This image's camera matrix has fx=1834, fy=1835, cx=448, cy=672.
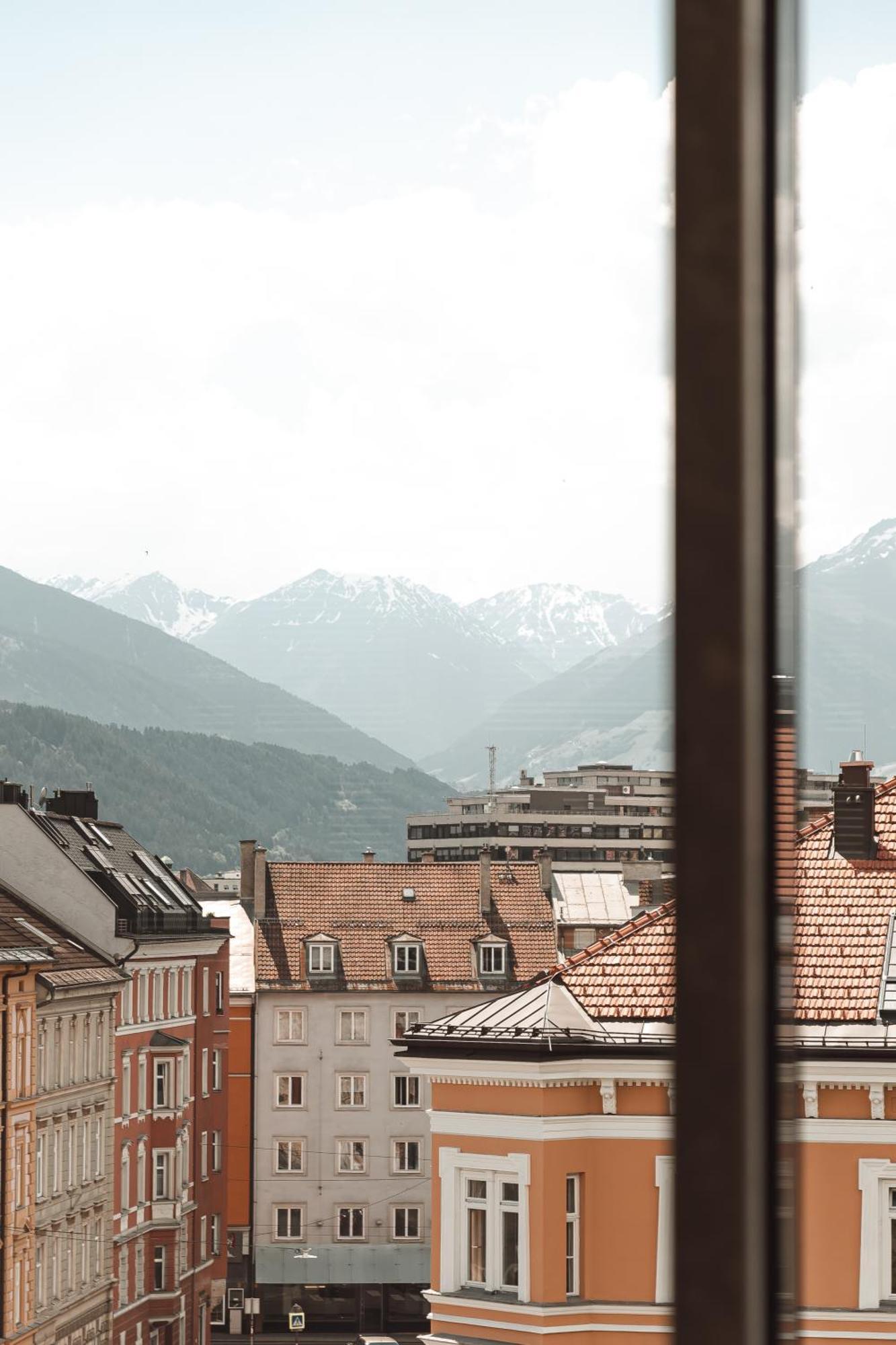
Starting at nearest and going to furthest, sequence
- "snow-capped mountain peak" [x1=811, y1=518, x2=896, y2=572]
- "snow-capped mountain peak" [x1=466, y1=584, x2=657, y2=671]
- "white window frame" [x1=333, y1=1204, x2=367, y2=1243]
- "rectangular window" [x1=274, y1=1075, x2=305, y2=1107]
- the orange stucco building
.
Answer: "snow-capped mountain peak" [x1=811, y1=518, x2=896, y2=572] → the orange stucco building → "rectangular window" [x1=274, y1=1075, x2=305, y2=1107] → "white window frame" [x1=333, y1=1204, x2=367, y2=1243] → "snow-capped mountain peak" [x1=466, y1=584, x2=657, y2=671]

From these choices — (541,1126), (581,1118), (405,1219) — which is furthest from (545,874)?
(581,1118)

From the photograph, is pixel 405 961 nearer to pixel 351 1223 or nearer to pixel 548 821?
pixel 351 1223

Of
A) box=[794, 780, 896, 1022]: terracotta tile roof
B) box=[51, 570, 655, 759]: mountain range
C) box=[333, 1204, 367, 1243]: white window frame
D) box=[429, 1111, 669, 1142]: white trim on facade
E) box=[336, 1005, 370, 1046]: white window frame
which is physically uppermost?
box=[51, 570, 655, 759]: mountain range

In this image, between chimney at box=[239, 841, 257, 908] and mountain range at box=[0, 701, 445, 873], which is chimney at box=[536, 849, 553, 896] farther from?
mountain range at box=[0, 701, 445, 873]

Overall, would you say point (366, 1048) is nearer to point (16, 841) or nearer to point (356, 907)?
point (356, 907)

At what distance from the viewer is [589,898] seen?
1766cm

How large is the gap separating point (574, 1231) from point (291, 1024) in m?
11.0

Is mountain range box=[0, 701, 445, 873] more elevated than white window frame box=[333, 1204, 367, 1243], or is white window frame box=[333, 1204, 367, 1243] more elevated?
mountain range box=[0, 701, 445, 873]

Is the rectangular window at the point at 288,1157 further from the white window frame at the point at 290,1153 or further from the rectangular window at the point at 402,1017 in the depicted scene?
the rectangular window at the point at 402,1017

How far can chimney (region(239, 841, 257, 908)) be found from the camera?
16484 mm

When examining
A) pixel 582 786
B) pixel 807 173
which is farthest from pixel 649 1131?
pixel 582 786

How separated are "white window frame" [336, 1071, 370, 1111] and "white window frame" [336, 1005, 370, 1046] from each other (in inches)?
9.7

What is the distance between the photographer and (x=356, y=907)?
640 inches

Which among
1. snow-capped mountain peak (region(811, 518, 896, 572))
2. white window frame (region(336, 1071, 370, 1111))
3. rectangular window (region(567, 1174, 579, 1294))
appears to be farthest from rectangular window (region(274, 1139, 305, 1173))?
snow-capped mountain peak (region(811, 518, 896, 572))
